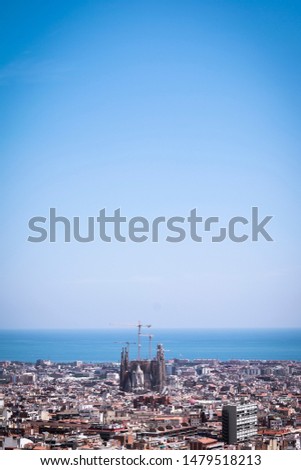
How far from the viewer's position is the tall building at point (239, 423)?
630 cm

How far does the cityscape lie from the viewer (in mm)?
6273

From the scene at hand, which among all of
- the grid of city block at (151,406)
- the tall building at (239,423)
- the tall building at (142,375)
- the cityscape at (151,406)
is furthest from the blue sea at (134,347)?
the tall building at (239,423)

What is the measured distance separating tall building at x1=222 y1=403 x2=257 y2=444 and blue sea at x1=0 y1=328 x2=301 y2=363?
7.89 meters

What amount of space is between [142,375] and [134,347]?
7.66 m

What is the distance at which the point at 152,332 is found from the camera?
1912 centimetres

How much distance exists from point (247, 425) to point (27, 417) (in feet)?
7.87

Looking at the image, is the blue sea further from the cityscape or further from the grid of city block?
the cityscape

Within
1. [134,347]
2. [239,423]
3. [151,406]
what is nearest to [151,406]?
[151,406]

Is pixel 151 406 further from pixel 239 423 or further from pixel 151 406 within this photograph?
pixel 239 423

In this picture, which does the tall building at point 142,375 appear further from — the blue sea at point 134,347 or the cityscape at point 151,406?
the blue sea at point 134,347

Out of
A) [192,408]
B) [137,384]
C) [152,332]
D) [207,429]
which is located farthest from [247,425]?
[152,332]
